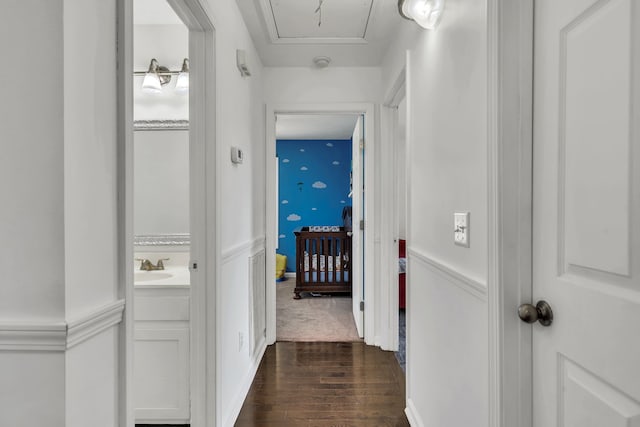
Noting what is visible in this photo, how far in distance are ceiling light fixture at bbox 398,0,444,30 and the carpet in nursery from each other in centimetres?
251

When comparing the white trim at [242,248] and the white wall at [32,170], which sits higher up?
the white wall at [32,170]

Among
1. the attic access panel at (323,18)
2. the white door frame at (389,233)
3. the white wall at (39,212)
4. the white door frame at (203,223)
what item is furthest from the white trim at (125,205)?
the white door frame at (389,233)

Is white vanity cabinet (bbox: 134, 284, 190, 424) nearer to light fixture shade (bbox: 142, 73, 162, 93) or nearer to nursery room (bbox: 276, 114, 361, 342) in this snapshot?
light fixture shade (bbox: 142, 73, 162, 93)

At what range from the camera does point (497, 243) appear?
1.01m

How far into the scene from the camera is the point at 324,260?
15.1 ft

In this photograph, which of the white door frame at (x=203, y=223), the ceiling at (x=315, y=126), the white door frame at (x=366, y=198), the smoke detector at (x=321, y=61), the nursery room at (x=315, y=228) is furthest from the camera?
the ceiling at (x=315, y=126)

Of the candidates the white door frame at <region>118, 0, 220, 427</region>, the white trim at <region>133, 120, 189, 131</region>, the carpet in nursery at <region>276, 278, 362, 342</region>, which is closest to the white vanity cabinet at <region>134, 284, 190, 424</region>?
the white door frame at <region>118, 0, 220, 427</region>

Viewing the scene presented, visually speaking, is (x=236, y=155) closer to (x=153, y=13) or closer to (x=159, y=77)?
(x=159, y=77)

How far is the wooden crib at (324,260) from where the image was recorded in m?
4.52

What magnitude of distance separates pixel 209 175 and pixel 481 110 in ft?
3.83

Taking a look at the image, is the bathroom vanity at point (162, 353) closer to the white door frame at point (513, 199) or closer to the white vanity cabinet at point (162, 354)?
the white vanity cabinet at point (162, 354)

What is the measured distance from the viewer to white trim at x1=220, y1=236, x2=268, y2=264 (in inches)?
73.6

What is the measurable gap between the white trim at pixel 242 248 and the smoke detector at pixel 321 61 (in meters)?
1.49

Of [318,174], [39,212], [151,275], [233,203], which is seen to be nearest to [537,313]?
[39,212]
